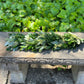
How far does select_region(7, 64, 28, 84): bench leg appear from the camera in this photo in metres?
1.61

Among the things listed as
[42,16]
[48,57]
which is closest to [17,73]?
[48,57]

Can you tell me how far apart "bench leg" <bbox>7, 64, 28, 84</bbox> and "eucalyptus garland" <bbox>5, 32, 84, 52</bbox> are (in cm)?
29

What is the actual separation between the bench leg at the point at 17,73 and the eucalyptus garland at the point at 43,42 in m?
0.29

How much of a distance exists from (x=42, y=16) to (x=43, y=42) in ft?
3.51

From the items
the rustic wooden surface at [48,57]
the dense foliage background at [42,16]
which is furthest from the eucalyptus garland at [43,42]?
the dense foliage background at [42,16]

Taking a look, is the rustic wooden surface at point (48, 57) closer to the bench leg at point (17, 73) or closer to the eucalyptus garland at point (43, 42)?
the eucalyptus garland at point (43, 42)

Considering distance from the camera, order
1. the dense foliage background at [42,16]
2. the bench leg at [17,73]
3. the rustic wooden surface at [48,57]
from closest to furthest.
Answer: the rustic wooden surface at [48,57] < the bench leg at [17,73] < the dense foliage background at [42,16]

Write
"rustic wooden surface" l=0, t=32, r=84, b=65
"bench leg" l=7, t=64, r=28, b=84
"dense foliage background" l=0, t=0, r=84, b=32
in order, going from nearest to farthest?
"rustic wooden surface" l=0, t=32, r=84, b=65, "bench leg" l=7, t=64, r=28, b=84, "dense foliage background" l=0, t=0, r=84, b=32

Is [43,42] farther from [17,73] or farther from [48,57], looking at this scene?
[17,73]

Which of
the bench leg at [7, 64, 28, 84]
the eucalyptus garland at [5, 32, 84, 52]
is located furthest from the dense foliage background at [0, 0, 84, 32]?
the bench leg at [7, 64, 28, 84]

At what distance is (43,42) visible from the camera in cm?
142

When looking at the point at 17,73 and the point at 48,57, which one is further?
the point at 17,73

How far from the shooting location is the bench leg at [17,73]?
161 cm

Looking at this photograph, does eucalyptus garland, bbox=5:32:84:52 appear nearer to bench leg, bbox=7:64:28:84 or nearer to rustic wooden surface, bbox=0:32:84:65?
rustic wooden surface, bbox=0:32:84:65
